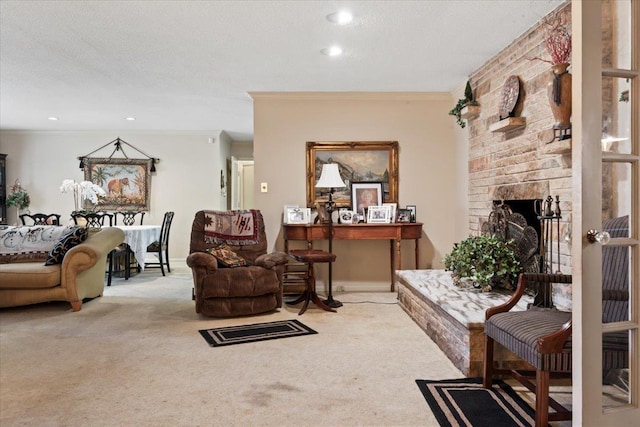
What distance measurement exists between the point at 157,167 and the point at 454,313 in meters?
6.48

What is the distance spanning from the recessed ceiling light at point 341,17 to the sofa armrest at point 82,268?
3.08 m

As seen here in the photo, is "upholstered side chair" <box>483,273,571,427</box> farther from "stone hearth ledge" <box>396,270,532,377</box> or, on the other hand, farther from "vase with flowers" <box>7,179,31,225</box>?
"vase with flowers" <box>7,179,31,225</box>

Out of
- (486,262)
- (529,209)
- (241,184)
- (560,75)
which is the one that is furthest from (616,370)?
(241,184)

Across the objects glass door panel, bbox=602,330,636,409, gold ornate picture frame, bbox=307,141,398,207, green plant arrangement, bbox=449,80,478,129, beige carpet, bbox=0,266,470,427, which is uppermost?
green plant arrangement, bbox=449,80,478,129

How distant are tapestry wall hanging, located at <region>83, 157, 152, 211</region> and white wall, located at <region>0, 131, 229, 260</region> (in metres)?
0.13

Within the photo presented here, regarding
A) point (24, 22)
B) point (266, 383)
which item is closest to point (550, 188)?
point (266, 383)

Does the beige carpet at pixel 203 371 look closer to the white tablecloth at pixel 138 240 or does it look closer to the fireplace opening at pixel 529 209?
the fireplace opening at pixel 529 209

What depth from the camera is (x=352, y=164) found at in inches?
210

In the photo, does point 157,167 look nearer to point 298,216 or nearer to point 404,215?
point 298,216

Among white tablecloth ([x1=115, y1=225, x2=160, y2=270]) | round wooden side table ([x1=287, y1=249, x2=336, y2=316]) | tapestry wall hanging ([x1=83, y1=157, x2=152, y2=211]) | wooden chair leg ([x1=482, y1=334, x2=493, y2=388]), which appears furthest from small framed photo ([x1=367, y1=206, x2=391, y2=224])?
tapestry wall hanging ([x1=83, y1=157, x2=152, y2=211])

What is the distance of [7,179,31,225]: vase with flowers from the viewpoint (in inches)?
303

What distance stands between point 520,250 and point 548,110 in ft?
3.54

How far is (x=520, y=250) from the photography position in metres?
3.56

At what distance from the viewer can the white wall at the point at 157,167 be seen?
7.89 m
